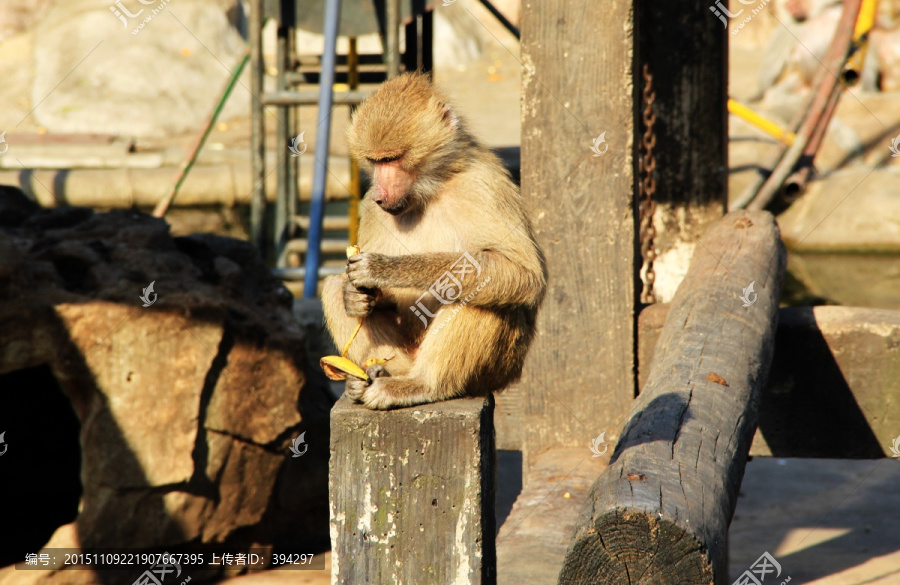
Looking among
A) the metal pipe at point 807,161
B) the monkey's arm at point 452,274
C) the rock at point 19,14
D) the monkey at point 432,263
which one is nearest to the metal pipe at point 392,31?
the metal pipe at point 807,161

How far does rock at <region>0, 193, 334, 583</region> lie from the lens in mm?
4066

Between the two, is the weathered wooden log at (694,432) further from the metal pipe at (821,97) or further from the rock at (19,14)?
the rock at (19,14)

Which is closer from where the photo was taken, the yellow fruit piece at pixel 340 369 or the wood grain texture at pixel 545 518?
the yellow fruit piece at pixel 340 369

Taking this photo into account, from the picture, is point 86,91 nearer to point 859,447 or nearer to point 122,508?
point 122,508

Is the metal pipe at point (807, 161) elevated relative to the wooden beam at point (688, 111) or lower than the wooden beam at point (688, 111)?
lower

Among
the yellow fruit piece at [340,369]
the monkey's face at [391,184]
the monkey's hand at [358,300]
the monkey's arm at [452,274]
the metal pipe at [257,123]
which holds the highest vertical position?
the monkey's face at [391,184]

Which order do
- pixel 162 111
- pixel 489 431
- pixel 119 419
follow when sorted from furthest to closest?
pixel 162 111 → pixel 119 419 → pixel 489 431

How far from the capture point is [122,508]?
4.10 metres

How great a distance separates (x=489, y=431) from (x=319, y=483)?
9.41 feet

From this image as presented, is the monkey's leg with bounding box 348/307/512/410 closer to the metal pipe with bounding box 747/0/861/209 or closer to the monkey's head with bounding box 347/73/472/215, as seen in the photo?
the monkey's head with bounding box 347/73/472/215

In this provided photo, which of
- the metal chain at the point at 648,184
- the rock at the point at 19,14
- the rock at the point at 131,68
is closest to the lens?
the metal chain at the point at 648,184

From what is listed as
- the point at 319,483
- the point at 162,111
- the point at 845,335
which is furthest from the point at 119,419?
the point at 162,111

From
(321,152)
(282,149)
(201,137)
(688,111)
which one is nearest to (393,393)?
(688,111)

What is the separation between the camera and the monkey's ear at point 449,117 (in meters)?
2.71
